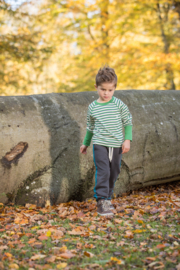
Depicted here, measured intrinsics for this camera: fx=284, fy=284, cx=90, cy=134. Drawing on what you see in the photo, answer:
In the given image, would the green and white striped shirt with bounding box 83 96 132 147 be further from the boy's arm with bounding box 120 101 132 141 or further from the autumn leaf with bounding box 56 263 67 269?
the autumn leaf with bounding box 56 263 67 269

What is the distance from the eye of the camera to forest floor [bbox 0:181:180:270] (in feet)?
6.82

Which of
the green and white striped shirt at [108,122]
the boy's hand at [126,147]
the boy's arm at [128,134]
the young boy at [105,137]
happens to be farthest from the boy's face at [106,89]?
the boy's hand at [126,147]

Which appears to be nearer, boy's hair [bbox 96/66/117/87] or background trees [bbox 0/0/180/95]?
boy's hair [bbox 96/66/117/87]

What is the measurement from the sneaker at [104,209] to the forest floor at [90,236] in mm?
64

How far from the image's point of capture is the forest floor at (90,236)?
81.9 inches

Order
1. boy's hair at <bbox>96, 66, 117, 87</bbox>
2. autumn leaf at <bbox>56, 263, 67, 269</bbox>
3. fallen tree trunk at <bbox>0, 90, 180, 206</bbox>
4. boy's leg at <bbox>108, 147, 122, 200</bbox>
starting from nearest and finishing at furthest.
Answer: autumn leaf at <bbox>56, 263, 67, 269</bbox>
boy's hair at <bbox>96, 66, 117, 87</bbox>
boy's leg at <bbox>108, 147, 122, 200</bbox>
fallen tree trunk at <bbox>0, 90, 180, 206</bbox>

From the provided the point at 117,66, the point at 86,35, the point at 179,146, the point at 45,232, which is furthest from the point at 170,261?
the point at 86,35

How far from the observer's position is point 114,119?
125 inches

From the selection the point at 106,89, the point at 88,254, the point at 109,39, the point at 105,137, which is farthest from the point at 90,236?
the point at 109,39

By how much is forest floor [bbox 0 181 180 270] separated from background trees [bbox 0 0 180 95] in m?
6.99

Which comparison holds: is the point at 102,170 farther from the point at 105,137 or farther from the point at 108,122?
the point at 108,122

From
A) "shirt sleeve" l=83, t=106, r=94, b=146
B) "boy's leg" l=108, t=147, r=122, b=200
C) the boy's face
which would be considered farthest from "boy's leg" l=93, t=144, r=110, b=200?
the boy's face

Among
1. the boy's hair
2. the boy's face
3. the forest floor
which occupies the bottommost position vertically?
the forest floor

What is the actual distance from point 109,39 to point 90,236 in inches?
487
